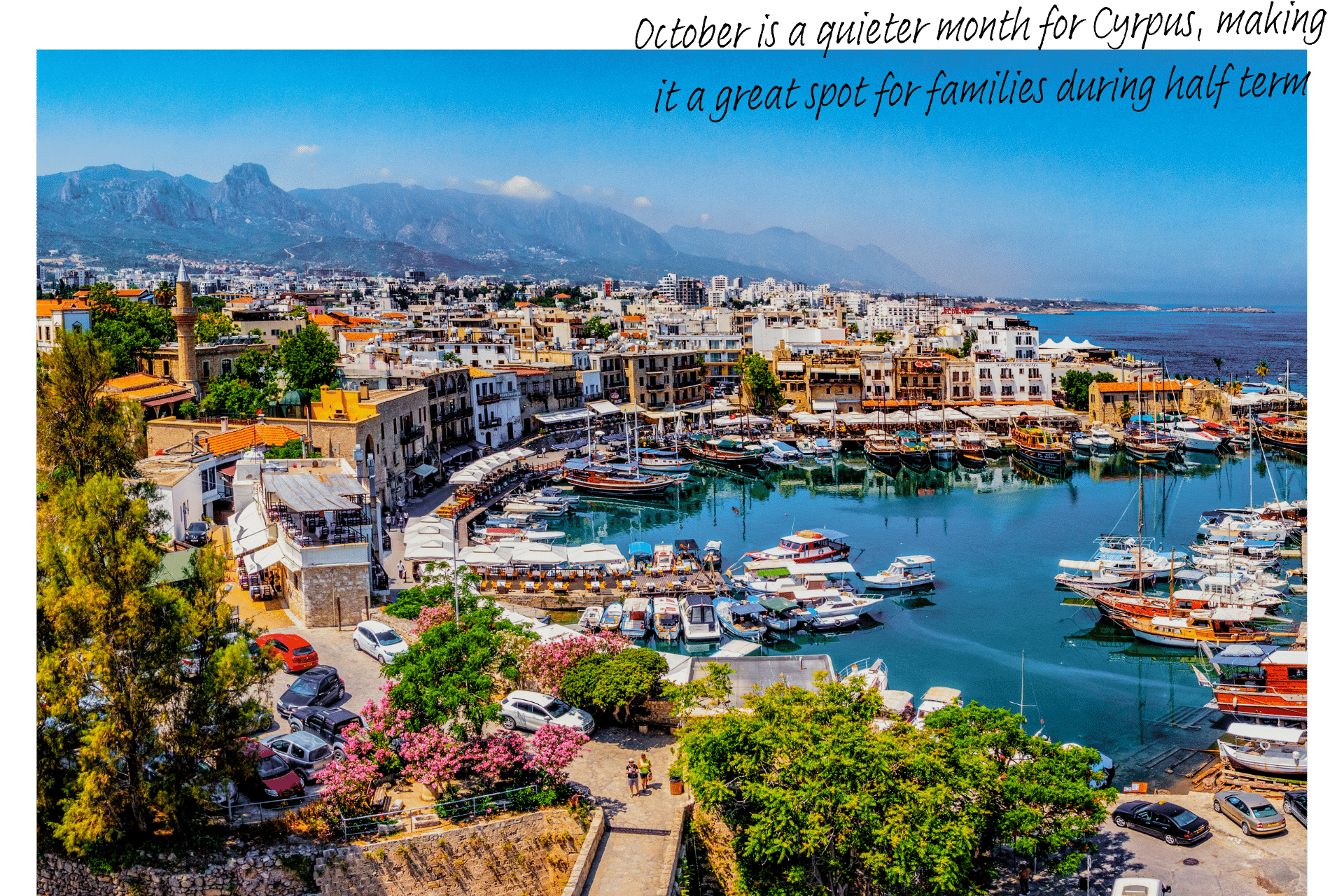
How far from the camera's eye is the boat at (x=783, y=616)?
24.5 m

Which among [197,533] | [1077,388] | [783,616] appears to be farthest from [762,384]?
[197,533]

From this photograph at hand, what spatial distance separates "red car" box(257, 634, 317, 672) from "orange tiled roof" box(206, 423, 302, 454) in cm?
1301

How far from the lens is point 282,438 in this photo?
96.9ft

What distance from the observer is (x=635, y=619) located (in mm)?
24000

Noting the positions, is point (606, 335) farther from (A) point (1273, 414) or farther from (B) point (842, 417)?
(A) point (1273, 414)

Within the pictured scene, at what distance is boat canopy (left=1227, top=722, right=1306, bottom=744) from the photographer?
1650 cm

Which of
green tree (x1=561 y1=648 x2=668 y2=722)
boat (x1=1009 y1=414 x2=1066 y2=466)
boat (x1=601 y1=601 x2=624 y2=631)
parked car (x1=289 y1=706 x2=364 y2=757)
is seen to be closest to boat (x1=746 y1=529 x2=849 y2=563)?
boat (x1=601 y1=601 x2=624 y2=631)

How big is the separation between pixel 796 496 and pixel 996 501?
8062 millimetres

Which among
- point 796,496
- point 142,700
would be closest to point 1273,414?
point 796,496

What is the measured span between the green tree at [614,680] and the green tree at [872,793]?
2.53 metres

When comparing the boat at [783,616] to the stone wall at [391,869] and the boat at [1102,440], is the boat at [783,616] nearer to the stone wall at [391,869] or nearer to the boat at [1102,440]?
the stone wall at [391,869]

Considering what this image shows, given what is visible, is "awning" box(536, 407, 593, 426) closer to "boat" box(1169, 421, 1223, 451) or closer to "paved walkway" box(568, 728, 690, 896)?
"boat" box(1169, 421, 1223, 451)

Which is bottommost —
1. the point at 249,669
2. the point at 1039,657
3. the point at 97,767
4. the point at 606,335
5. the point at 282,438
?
the point at 1039,657

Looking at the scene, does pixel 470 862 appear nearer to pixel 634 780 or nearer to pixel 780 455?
pixel 634 780
